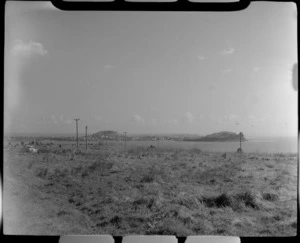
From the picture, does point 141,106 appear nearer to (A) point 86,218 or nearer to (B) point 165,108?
(B) point 165,108

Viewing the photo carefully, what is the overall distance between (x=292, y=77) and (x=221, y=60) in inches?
31.5

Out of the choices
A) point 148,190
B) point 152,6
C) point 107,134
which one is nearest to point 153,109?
point 107,134

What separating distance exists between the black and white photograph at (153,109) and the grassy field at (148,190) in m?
0.01

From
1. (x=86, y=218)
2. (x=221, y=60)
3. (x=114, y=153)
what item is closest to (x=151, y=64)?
(x=221, y=60)

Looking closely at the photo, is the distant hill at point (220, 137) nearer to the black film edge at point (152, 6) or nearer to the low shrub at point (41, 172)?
the black film edge at point (152, 6)

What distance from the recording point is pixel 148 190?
4.29m

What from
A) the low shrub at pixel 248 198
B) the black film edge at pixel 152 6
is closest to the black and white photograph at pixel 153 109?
the low shrub at pixel 248 198

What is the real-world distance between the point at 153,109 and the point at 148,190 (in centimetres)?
100

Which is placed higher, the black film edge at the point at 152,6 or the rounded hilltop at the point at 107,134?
the black film edge at the point at 152,6

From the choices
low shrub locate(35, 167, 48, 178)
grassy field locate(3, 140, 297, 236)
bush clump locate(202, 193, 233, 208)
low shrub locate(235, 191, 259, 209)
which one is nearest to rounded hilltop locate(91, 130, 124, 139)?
grassy field locate(3, 140, 297, 236)

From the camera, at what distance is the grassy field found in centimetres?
398

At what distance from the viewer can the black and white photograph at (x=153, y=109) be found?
3.93 m

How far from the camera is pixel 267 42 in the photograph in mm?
4016

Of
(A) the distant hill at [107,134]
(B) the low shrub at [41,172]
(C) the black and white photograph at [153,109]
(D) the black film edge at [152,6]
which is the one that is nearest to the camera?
(D) the black film edge at [152,6]
